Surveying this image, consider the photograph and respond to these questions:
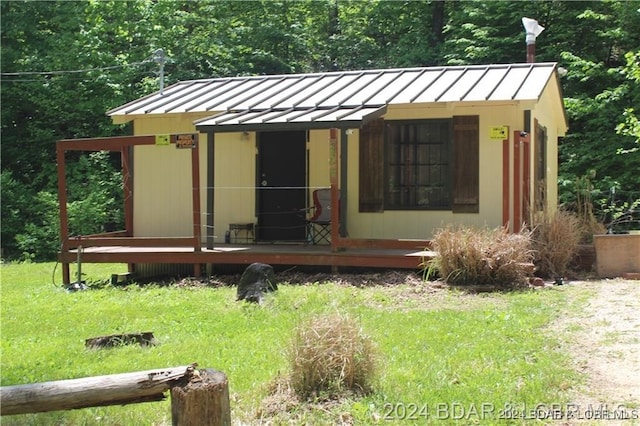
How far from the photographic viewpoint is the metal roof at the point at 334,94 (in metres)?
10.7

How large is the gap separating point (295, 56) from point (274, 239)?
14296 mm

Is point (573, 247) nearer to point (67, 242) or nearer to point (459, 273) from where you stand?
point (459, 273)

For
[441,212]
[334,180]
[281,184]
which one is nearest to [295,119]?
[334,180]

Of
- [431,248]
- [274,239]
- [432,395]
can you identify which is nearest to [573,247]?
[431,248]

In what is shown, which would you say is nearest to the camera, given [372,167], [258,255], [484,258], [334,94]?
[484,258]

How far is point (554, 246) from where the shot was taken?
33.3 feet

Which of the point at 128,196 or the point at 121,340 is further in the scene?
the point at 128,196

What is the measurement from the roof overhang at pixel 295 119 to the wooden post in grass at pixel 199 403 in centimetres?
681

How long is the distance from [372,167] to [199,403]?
341 inches

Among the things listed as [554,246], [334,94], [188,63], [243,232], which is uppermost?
[188,63]

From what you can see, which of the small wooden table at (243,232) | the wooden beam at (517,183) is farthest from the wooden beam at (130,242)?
the wooden beam at (517,183)

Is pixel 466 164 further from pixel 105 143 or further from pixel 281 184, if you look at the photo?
pixel 105 143

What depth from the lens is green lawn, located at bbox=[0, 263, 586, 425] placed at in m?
4.56

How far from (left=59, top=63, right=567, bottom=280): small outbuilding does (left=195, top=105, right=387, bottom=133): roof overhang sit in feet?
0.07
